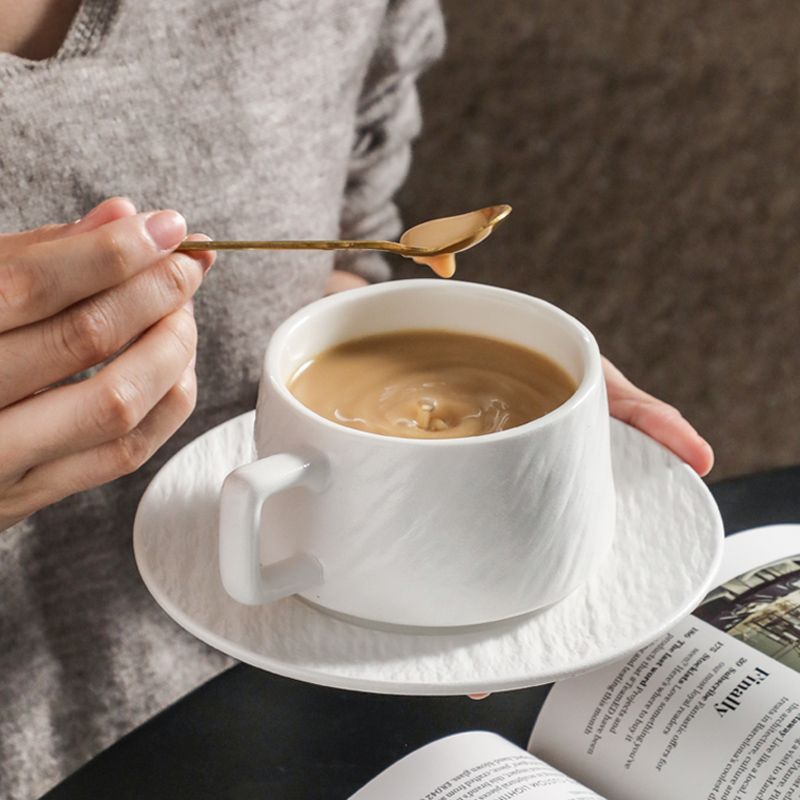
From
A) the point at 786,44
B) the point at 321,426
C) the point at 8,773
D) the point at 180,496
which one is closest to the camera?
the point at 321,426

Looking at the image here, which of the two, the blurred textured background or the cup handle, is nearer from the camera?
the cup handle

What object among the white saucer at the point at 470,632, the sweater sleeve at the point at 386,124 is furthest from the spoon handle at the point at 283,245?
the sweater sleeve at the point at 386,124

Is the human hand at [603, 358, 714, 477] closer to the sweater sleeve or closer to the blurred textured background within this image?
the sweater sleeve

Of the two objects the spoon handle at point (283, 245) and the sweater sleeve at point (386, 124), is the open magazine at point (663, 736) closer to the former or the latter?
the spoon handle at point (283, 245)

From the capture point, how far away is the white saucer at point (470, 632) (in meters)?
0.40

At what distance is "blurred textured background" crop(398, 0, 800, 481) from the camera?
4.47ft

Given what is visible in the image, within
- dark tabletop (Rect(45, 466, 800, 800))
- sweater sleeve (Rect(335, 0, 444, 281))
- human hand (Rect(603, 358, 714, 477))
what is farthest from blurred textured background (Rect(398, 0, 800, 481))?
dark tabletop (Rect(45, 466, 800, 800))

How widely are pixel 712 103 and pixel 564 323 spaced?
1102mm

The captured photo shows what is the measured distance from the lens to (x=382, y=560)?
16.1 inches

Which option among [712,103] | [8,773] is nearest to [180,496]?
[8,773]

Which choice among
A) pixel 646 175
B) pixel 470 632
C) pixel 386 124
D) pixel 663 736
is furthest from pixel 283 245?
pixel 646 175

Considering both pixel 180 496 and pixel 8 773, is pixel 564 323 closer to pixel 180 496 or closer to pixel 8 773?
pixel 180 496

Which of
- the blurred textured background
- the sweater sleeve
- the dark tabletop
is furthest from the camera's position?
the blurred textured background

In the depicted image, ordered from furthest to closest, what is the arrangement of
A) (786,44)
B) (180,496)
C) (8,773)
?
(786,44)
(8,773)
(180,496)
